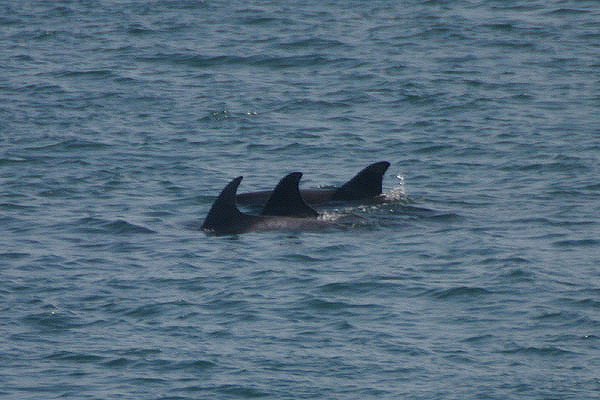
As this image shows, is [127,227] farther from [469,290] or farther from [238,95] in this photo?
A: [238,95]

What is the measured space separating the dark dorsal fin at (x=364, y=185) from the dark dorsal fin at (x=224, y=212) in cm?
238

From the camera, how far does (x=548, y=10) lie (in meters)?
34.2

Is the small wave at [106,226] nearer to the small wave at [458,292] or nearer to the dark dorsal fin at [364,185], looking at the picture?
the dark dorsal fin at [364,185]

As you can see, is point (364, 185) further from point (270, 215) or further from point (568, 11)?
point (568, 11)

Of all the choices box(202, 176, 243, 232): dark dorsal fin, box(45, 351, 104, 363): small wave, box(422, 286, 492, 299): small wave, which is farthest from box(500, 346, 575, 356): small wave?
box(202, 176, 243, 232): dark dorsal fin

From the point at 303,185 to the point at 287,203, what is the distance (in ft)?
8.86

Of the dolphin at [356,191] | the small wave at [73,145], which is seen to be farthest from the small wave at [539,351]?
the small wave at [73,145]

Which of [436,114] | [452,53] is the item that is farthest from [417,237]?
[452,53]

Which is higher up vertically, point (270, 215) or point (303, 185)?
point (270, 215)

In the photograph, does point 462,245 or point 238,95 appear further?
point 238,95

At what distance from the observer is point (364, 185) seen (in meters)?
19.4

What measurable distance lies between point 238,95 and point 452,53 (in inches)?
250

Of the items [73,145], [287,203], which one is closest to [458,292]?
[287,203]

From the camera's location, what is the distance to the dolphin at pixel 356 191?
1933 centimetres
